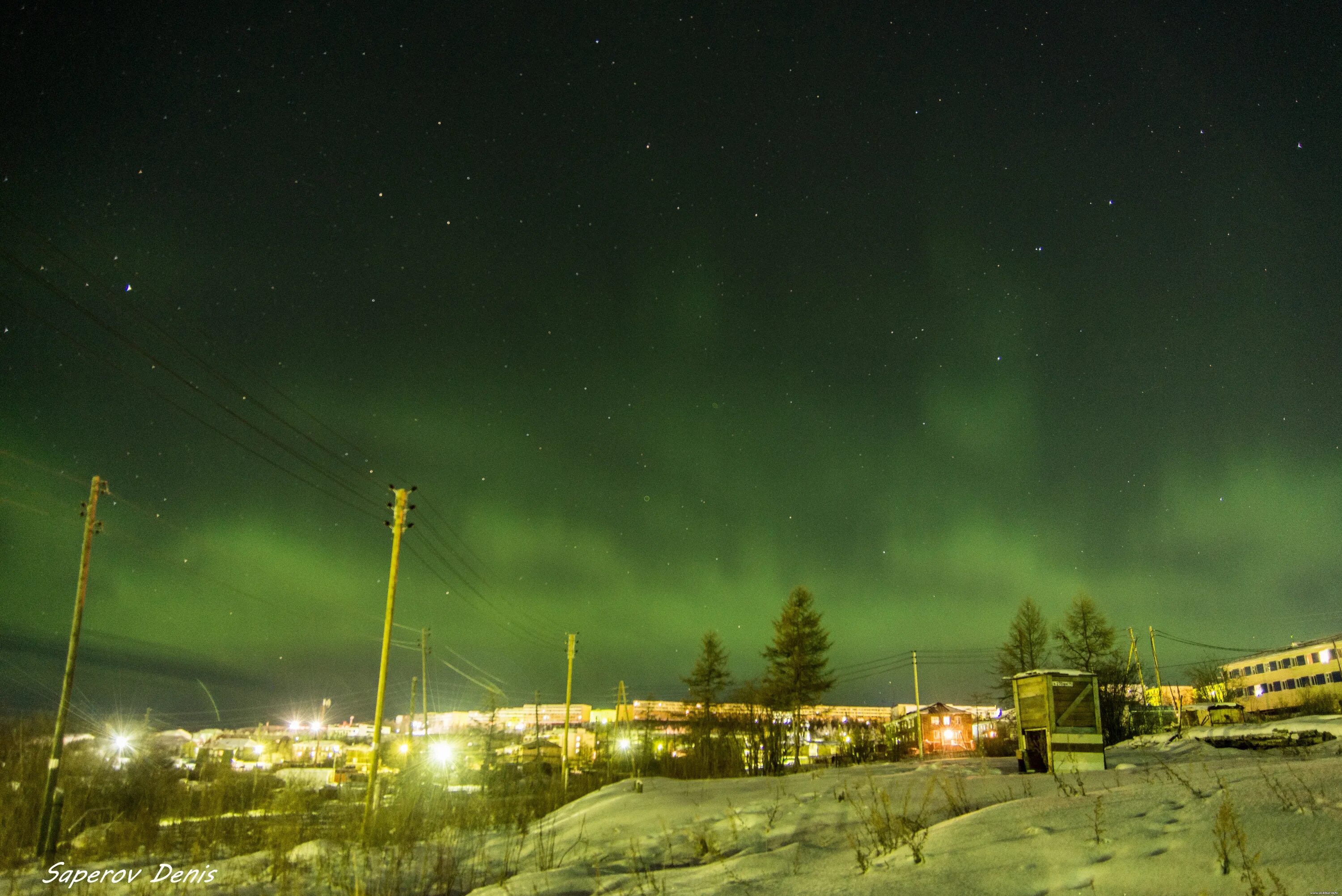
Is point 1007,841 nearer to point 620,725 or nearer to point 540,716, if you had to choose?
point 620,725

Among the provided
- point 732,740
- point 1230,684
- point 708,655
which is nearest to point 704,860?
point 732,740

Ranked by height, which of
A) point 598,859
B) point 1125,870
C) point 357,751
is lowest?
point 357,751

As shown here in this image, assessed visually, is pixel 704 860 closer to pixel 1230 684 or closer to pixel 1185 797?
pixel 1185 797

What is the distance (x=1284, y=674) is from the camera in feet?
265

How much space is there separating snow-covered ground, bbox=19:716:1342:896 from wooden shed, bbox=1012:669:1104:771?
360 centimetres

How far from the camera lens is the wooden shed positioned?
17.8 m

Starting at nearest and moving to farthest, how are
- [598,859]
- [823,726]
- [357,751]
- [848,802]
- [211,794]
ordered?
[598,859]
[848,802]
[211,794]
[823,726]
[357,751]

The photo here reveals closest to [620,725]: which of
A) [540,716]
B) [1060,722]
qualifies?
[1060,722]

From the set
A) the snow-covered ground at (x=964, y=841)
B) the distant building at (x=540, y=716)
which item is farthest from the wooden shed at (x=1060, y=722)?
the distant building at (x=540, y=716)

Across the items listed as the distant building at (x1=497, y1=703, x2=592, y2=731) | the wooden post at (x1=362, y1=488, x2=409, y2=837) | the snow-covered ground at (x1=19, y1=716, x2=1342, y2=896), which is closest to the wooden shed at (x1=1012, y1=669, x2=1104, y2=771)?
the snow-covered ground at (x1=19, y1=716, x2=1342, y2=896)

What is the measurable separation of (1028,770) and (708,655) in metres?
51.5

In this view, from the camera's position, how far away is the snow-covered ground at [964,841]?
6004 millimetres

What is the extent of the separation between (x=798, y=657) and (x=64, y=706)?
130 ft

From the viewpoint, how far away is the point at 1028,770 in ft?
60.2
